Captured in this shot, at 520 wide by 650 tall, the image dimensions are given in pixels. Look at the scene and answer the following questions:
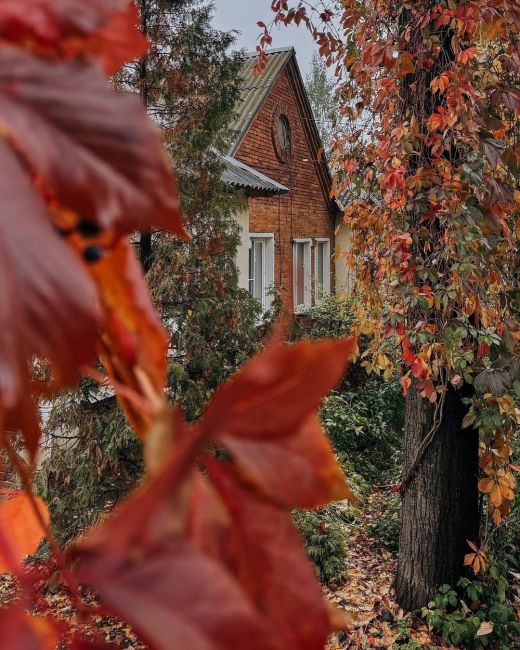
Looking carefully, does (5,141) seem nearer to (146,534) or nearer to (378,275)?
(146,534)

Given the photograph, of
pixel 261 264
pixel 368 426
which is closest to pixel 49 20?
pixel 368 426

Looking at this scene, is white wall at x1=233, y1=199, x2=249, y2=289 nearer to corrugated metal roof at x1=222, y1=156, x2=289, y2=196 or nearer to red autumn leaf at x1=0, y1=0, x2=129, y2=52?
corrugated metal roof at x1=222, y1=156, x2=289, y2=196

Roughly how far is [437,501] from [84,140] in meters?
3.97

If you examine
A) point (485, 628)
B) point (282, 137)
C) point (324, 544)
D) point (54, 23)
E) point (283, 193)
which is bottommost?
point (485, 628)

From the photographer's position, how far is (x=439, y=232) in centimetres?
345

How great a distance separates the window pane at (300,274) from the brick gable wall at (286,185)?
254 millimetres

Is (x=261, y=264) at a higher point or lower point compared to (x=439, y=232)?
higher

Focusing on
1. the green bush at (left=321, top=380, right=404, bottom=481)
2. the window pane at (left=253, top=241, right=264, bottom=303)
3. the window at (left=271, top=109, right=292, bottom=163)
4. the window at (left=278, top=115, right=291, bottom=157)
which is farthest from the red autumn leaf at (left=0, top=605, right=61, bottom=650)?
the window at (left=278, top=115, right=291, bottom=157)

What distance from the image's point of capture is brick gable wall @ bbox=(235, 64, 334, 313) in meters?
9.60

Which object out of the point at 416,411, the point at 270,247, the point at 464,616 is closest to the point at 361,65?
the point at 416,411

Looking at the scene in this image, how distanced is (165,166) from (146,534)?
12 centimetres

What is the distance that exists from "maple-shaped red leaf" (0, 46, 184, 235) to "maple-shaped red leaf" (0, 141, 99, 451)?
0.06 ft

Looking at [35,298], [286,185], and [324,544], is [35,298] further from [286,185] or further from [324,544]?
[286,185]

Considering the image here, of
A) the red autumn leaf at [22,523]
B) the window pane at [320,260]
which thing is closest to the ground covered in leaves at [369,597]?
the red autumn leaf at [22,523]
